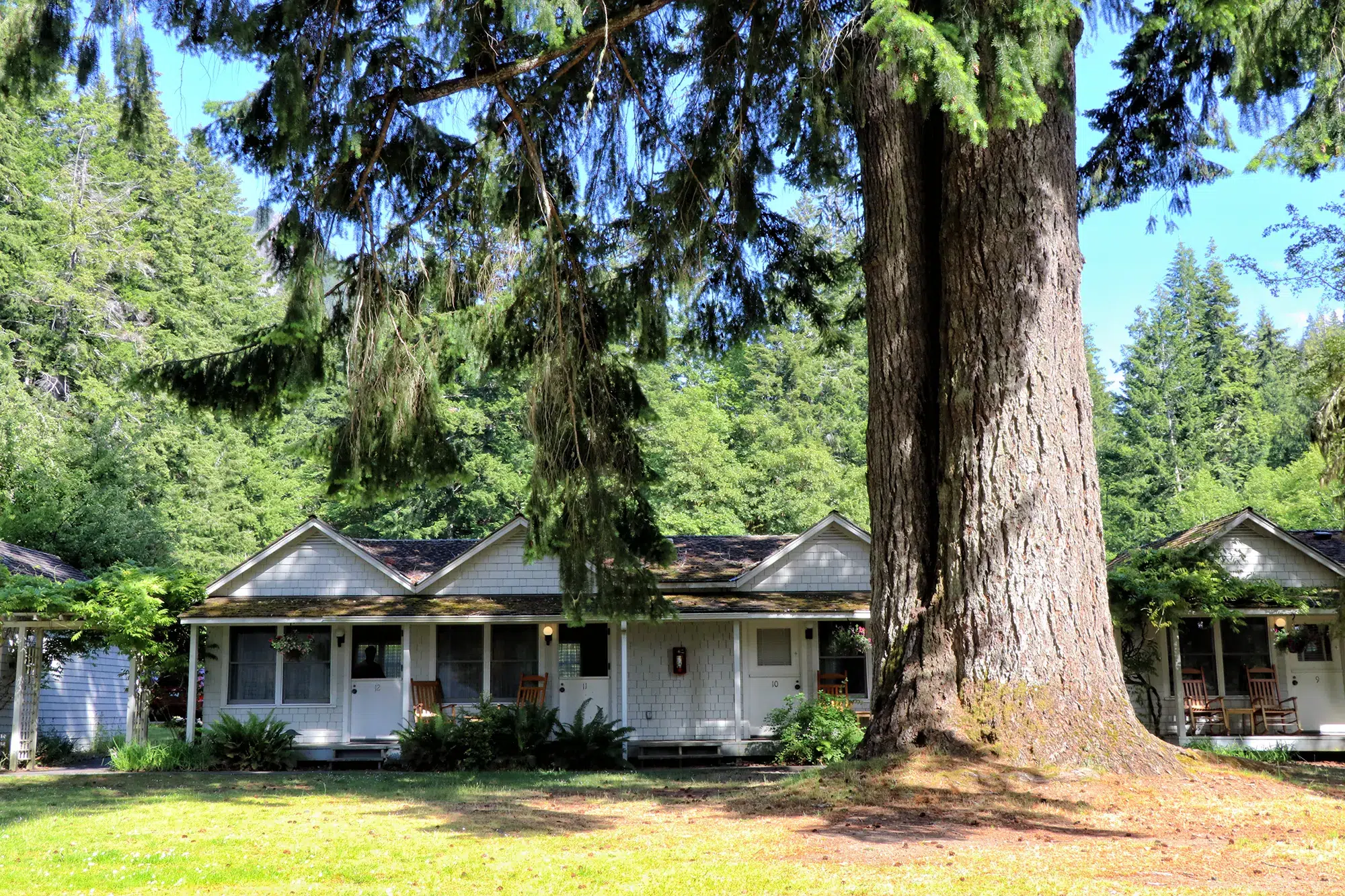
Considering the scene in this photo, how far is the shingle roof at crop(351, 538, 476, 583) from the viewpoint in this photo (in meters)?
19.3

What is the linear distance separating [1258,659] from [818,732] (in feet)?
27.5

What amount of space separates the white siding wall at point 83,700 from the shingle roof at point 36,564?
63.7 inches

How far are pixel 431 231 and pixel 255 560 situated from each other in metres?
9.54

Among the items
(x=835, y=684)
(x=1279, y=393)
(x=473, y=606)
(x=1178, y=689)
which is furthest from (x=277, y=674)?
(x=1279, y=393)

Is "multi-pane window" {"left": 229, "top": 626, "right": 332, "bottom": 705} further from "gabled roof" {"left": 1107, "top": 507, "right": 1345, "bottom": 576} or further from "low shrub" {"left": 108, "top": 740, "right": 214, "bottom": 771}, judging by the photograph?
"gabled roof" {"left": 1107, "top": 507, "right": 1345, "bottom": 576}

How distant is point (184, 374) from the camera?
1112 cm

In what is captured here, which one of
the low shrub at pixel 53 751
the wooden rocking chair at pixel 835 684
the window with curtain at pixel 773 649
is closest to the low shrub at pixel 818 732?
the wooden rocking chair at pixel 835 684

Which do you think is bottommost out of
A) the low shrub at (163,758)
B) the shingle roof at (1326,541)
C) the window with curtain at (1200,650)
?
the low shrub at (163,758)

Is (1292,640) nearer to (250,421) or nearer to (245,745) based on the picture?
(245,745)

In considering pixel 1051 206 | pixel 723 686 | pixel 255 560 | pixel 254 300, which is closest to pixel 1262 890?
pixel 1051 206

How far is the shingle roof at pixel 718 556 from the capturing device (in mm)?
19031

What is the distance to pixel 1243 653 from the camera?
1905 centimetres

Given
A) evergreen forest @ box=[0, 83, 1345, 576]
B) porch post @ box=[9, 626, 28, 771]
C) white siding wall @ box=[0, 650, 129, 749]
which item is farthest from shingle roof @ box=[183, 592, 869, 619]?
evergreen forest @ box=[0, 83, 1345, 576]

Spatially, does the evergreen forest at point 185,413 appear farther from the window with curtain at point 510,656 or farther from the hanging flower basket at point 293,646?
the window with curtain at point 510,656
